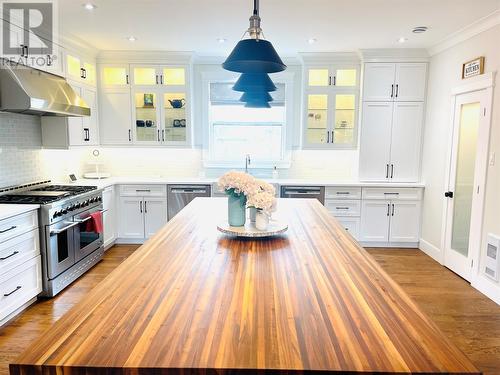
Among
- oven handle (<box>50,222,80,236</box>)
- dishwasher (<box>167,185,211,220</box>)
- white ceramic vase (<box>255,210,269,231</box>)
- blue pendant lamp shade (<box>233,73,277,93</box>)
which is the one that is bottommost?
oven handle (<box>50,222,80,236</box>)

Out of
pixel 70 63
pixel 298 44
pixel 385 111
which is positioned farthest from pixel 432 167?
pixel 70 63

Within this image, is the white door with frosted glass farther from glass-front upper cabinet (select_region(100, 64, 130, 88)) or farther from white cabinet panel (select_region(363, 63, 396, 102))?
glass-front upper cabinet (select_region(100, 64, 130, 88))

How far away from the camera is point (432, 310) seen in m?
3.19

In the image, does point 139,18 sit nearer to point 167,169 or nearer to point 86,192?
point 86,192

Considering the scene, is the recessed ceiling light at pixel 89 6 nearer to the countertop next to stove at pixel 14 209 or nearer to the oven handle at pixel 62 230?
the countertop next to stove at pixel 14 209

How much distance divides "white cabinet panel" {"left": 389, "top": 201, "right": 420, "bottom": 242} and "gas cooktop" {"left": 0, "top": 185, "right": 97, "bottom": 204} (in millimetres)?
3990

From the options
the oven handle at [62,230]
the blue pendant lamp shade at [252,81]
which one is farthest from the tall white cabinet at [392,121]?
the oven handle at [62,230]

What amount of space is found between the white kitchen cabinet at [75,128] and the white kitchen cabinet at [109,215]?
72 cm

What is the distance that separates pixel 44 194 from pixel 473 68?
468cm

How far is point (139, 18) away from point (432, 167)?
13.2 ft

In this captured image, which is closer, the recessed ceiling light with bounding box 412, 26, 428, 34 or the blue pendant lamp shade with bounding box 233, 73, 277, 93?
the blue pendant lamp shade with bounding box 233, 73, 277, 93

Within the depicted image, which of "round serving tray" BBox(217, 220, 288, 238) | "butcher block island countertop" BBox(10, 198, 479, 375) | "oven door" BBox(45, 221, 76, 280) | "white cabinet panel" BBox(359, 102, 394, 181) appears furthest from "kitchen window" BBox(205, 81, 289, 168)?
"butcher block island countertop" BBox(10, 198, 479, 375)

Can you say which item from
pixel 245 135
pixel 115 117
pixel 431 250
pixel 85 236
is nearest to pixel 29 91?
pixel 85 236

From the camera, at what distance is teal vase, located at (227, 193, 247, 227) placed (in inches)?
89.3
